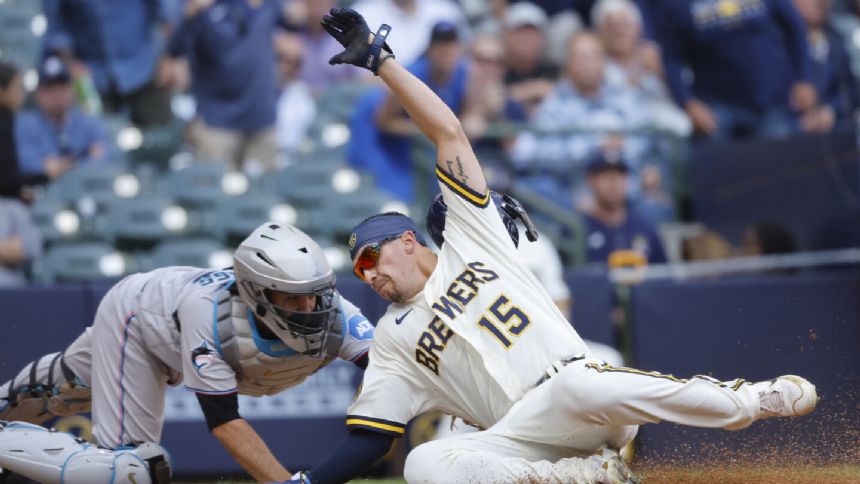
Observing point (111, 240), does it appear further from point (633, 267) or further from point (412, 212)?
point (633, 267)

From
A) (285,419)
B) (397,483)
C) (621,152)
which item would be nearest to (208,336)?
(397,483)

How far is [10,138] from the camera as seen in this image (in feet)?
31.3

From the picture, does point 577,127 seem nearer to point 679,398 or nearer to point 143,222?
point 143,222

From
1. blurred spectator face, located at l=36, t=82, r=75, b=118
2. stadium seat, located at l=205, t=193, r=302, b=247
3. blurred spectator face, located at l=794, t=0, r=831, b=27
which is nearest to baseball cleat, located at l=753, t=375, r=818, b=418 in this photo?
stadium seat, located at l=205, t=193, r=302, b=247

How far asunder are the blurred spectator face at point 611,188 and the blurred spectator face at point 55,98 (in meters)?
4.28

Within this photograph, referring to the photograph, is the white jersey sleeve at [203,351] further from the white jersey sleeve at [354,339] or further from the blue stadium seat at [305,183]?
the blue stadium seat at [305,183]

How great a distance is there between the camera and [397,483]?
7695 mm

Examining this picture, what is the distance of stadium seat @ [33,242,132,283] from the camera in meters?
9.44

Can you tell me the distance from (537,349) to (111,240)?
216 inches

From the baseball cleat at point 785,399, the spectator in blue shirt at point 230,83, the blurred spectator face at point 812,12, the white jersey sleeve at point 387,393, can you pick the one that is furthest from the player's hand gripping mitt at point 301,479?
the blurred spectator face at point 812,12

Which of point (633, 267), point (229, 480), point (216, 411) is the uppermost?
point (216, 411)

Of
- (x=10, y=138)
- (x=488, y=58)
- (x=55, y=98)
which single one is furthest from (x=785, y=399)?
(x=55, y=98)

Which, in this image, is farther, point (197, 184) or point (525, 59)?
point (525, 59)

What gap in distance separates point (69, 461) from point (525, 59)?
6.81 m
